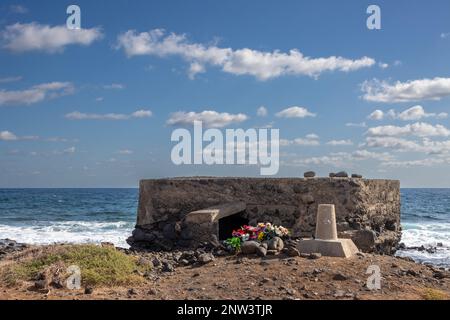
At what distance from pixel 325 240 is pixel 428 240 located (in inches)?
757

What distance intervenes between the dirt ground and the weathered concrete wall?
2.31 meters

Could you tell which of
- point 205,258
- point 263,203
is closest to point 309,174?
point 263,203

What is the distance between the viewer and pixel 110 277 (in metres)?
9.63

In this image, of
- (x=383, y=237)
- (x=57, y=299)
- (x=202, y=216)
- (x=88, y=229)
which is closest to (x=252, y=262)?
(x=202, y=216)

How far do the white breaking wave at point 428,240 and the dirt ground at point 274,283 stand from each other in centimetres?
1111

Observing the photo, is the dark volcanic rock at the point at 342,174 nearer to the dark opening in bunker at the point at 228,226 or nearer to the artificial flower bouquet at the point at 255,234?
the dark opening in bunker at the point at 228,226

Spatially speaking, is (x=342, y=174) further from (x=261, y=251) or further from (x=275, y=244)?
(x=261, y=251)

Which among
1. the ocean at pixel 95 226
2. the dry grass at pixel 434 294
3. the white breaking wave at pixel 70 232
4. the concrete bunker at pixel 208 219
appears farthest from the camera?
the white breaking wave at pixel 70 232

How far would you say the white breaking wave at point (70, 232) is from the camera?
89.4 feet

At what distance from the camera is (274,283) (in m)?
9.30

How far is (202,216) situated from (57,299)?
16.8ft

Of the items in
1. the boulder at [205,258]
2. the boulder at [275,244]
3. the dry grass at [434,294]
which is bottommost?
the dry grass at [434,294]

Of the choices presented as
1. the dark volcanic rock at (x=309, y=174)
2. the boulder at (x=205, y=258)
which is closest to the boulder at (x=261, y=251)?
the boulder at (x=205, y=258)

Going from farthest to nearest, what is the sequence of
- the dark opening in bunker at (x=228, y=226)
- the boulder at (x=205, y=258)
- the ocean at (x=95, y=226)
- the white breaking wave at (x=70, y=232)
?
the white breaking wave at (x=70, y=232) < the ocean at (x=95, y=226) < the dark opening in bunker at (x=228, y=226) < the boulder at (x=205, y=258)
